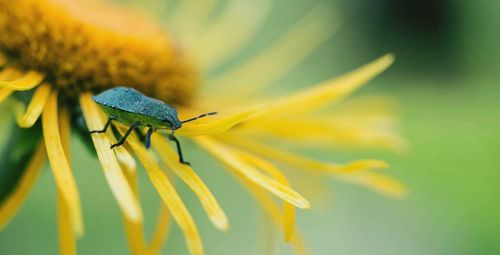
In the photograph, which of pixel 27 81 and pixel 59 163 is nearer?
pixel 59 163

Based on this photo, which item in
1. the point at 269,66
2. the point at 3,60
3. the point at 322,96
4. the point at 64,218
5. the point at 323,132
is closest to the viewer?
the point at 64,218

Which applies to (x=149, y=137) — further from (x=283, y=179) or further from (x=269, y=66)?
(x=269, y=66)

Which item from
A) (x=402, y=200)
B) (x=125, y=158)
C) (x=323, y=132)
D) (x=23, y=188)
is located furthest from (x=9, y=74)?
(x=402, y=200)

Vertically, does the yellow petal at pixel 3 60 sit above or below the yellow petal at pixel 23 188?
above

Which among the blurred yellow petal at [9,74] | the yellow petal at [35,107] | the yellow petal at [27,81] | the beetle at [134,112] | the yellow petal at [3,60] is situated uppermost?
the yellow petal at [3,60]

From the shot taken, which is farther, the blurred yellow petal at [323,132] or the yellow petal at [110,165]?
the blurred yellow petal at [323,132]

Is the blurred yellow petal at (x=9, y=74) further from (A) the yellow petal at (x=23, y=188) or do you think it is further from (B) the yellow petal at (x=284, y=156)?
(B) the yellow petal at (x=284, y=156)

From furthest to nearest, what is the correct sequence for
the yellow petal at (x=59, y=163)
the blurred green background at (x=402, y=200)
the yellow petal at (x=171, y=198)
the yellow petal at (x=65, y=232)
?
the blurred green background at (x=402, y=200) < the yellow petal at (x=65, y=232) < the yellow petal at (x=171, y=198) < the yellow petal at (x=59, y=163)

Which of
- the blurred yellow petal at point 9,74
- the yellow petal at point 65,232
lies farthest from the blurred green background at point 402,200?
the yellow petal at point 65,232

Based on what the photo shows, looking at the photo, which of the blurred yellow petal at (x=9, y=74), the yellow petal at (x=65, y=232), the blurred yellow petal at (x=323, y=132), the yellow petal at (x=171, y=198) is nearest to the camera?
the yellow petal at (x=171, y=198)
